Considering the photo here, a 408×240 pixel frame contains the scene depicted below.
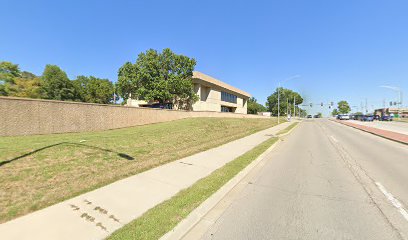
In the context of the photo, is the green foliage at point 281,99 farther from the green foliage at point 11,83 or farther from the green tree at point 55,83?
the green foliage at point 11,83

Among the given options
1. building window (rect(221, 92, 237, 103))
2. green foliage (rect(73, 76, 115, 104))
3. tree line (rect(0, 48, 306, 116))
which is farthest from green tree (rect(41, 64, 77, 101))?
building window (rect(221, 92, 237, 103))

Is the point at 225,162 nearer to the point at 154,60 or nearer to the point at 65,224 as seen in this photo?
the point at 65,224

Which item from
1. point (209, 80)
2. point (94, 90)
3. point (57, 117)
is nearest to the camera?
point (57, 117)

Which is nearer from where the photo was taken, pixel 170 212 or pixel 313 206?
pixel 170 212

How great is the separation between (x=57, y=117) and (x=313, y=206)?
15766 mm

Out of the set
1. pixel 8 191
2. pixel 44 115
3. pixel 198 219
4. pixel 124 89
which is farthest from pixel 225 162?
pixel 124 89

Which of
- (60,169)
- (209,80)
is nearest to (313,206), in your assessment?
(60,169)

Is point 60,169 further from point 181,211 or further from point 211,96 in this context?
point 211,96

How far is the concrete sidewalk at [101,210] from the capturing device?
10.7 ft

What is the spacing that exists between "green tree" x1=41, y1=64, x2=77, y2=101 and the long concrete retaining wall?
1499 inches

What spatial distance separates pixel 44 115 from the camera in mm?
13203

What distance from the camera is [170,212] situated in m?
3.87

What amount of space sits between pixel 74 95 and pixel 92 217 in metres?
59.0

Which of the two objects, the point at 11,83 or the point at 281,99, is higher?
the point at 281,99
